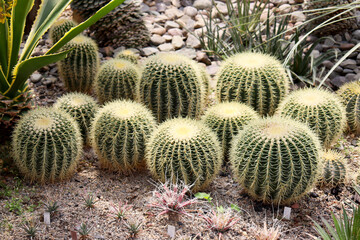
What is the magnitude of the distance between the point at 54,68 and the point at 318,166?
328 centimetres

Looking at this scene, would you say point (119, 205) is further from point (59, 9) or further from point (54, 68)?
point (54, 68)

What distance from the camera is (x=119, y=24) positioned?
553 cm

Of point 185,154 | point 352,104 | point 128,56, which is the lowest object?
point 352,104

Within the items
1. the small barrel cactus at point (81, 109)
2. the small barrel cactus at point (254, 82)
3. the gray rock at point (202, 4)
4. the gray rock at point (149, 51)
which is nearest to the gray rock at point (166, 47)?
the gray rock at point (149, 51)

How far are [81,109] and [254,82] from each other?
1498 mm

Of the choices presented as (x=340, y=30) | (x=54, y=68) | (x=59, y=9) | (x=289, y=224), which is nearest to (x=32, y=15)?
(x=54, y=68)

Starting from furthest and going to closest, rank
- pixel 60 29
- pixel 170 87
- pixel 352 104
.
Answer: pixel 60 29, pixel 352 104, pixel 170 87

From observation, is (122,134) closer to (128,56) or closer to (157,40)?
(128,56)

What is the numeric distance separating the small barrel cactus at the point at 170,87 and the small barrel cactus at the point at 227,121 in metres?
0.28

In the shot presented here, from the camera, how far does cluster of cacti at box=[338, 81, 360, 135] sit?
13.6ft

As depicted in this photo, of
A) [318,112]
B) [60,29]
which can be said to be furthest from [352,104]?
[60,29]

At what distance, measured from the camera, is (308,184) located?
3127mm

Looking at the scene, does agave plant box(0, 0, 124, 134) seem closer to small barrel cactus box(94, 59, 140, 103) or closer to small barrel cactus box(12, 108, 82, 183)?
small barrel cactus box(12, 108, 82, 183)

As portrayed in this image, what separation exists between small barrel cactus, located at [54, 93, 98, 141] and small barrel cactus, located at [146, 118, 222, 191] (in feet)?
2.64
